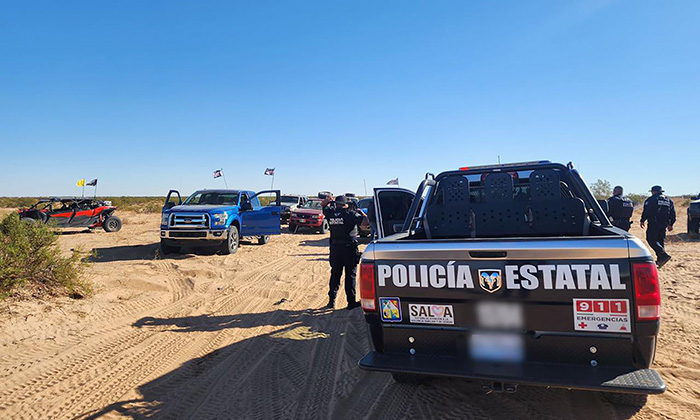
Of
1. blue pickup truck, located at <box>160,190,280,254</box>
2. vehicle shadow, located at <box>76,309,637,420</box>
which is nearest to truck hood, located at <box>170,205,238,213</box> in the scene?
blue pickup truck, located at <box>160,190,280,254</box>

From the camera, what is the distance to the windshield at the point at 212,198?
38.3ft

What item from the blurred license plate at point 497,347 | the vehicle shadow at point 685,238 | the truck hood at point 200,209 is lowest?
the vehicle shadow at point 685,238

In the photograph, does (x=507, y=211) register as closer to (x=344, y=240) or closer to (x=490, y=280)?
(x=490, y=280)

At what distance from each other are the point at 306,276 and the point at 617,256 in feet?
22.4

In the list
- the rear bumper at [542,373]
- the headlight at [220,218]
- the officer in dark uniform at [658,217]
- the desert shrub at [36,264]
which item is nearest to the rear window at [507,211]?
the rear bumper at [542,373]

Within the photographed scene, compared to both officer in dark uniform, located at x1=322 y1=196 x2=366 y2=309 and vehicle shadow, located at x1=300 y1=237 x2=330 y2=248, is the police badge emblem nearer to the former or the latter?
officer in dark uniform, located at x1=322 y1=196 x2=366 y2=309

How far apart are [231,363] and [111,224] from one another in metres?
16.0

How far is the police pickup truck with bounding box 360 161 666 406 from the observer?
7.65ft

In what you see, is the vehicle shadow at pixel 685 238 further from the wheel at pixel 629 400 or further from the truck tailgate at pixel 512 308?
the truck tailgate at pixel 512 308

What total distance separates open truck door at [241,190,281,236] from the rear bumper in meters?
9.36

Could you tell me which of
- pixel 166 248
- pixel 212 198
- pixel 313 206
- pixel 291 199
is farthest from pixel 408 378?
pixel 291 199

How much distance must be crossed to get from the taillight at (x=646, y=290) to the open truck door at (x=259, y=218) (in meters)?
10.2

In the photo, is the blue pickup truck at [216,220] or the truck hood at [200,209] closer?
the blue pickup truck at [216,220]

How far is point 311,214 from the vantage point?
697 inches
